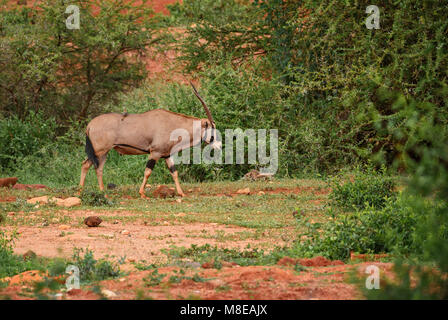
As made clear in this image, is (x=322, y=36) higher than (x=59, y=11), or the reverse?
(x=59, y=11)

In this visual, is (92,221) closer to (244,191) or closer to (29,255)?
(29,255)

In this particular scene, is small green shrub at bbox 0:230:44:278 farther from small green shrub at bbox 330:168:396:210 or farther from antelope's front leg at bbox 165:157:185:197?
antelope's front leg at bbox 165:157:185:197

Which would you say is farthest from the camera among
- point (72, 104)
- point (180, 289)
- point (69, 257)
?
point (72, 104)

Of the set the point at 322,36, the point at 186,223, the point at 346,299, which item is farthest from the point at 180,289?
the point at 322,36

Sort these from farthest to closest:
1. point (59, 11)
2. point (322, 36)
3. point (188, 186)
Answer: point (59, 11) < point (322, 36) < point (188, 186)

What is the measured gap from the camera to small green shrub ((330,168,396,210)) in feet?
27.1

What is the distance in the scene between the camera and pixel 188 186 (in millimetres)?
11742

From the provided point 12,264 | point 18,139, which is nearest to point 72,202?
point 12,264

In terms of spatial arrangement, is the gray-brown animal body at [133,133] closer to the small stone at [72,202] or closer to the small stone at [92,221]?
the small stone at [72,202]

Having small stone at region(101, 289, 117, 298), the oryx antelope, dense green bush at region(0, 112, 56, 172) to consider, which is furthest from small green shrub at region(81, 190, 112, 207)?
dense green bush at region(0, 112, 56, 172)

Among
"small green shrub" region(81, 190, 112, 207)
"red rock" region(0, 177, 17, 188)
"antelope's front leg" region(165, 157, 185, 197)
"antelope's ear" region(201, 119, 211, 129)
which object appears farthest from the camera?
"red rock" region(0, 177, 17, 188)

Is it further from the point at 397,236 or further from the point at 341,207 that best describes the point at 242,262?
the point at 341,207

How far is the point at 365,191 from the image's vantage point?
830 centimetres

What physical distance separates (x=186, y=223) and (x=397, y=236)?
315 centimetres
